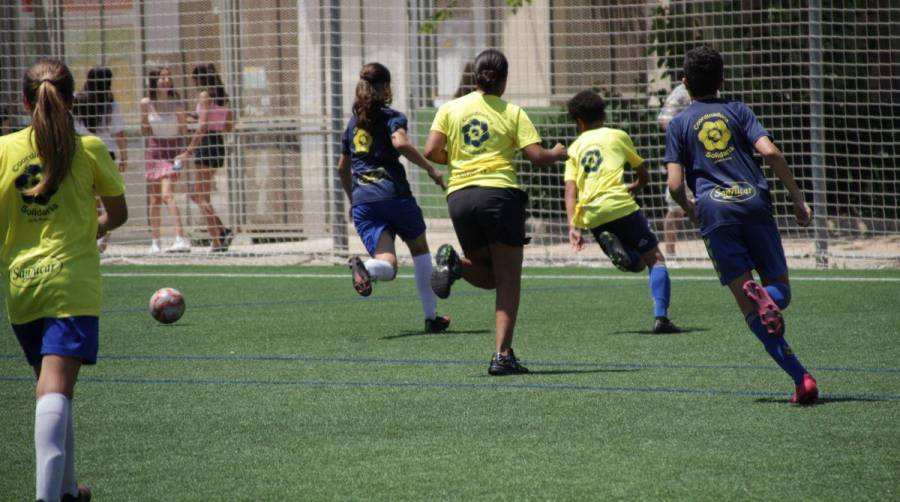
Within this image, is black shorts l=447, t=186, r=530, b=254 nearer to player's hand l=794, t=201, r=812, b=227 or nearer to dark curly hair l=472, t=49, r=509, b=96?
dark curly hair l=472, t=49, r=509, b=96

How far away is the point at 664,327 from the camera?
9.78 meters

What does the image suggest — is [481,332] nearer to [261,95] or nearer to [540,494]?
[540,494]

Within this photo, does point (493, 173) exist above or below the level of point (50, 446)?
above

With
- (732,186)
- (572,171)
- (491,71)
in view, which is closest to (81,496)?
(732,186)

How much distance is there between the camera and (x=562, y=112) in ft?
58.4

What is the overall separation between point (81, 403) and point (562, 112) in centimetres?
1129

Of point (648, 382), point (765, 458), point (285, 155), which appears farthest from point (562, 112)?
point (765, 458)

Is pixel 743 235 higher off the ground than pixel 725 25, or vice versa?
pixel 725 25

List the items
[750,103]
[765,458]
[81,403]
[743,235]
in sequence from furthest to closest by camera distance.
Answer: [750,103] < [81,403] < [743,235] < [765,458]

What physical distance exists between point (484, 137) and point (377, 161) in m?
2.14

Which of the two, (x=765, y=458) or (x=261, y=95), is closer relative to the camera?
(x=765, y=458)

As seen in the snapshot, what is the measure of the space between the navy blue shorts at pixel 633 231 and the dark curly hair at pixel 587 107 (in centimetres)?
81

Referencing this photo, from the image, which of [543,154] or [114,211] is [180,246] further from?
[114,211]

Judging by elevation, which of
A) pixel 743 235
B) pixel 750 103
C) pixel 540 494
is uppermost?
pixel 750 103
